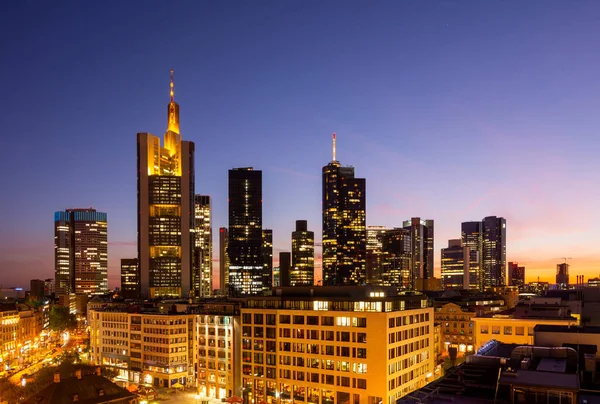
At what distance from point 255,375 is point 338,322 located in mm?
25186

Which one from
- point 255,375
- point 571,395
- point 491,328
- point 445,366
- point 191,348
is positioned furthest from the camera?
point 191,348

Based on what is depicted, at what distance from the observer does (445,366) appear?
12838 cm

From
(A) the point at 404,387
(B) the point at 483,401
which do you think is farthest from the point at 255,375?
(B) the point at 483,401

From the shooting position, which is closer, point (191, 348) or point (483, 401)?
point (483, 401)

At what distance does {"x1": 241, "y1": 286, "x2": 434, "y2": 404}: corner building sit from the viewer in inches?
3772

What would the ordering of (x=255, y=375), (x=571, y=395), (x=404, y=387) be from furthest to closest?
(x=255, y=375) < (x=404, y=387) < (x=571, y=395)

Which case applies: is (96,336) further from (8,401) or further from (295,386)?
(295,386)

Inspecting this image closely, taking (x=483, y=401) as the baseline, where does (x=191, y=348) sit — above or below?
below

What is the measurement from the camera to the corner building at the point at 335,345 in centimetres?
9581

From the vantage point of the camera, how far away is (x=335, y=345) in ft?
329

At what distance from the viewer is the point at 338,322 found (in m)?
101

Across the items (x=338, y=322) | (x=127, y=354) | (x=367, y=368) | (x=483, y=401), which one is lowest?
(x=127, y=354)

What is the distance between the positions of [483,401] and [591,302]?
3302 inches

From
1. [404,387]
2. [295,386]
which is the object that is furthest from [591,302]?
[295,386]
